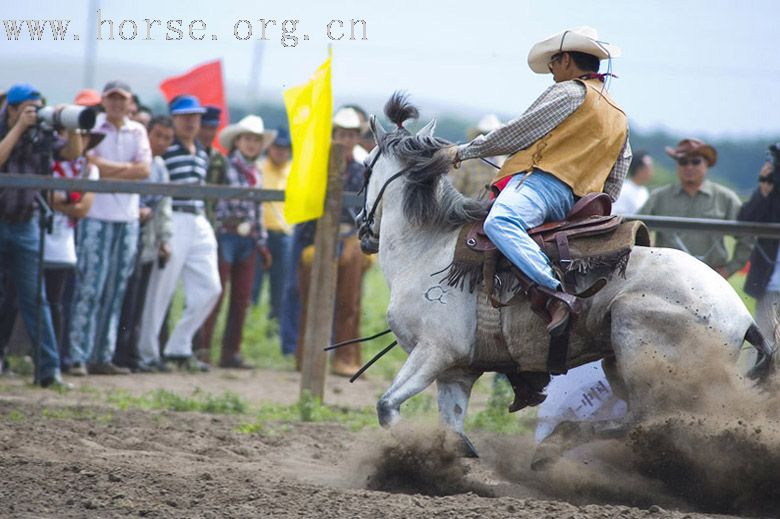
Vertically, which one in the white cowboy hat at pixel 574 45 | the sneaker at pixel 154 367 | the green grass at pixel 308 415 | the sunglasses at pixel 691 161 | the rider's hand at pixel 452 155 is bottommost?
the sneaker at pixel 154 367

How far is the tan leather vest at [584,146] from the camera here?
21.7ft

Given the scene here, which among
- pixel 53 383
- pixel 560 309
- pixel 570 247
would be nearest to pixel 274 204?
pixel 53 383

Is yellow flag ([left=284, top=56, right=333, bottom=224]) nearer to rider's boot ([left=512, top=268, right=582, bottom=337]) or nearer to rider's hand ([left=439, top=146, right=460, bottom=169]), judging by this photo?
rider's hand ([left=439, top=146, right=460, bottom=169])

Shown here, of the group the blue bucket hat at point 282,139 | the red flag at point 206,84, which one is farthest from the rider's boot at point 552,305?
the red flag at point 206,84

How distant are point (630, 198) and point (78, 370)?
648 centimetres

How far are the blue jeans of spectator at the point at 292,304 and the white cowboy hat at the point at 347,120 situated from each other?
1.12 metres

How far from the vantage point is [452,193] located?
7066mm

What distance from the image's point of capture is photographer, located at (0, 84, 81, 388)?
33.1ft

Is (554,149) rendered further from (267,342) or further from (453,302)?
(267,342)

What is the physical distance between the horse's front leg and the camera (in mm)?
4442

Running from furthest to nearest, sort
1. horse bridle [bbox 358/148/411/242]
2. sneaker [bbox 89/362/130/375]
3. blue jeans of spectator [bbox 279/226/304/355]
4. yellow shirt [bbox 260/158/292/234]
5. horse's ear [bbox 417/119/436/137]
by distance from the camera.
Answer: yellow shirt [bbox 260/158/292/234] < blue jeans of spectator [bbox 279/226/304/355] < sneaker [bbox 89/362/130/375] < horse bridle [bbox 358/148/411/242] < horse's ear [bbox 417/119/436/137]

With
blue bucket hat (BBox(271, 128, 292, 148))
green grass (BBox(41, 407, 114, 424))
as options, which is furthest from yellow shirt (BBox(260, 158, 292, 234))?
green grass (BBox(41, 407, 114, 424))

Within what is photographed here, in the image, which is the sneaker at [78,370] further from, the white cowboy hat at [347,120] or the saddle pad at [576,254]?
the saddle pad at [576,254]

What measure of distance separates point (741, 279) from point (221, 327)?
6.04 metres
